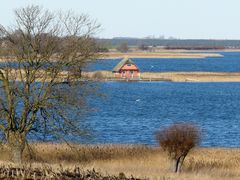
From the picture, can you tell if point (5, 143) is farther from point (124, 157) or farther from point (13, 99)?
point (124, 157)

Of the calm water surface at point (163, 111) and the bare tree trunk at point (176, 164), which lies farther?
the calm water surface at point (163, 111)

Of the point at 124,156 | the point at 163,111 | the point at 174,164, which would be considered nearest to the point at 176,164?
the point at 174,164

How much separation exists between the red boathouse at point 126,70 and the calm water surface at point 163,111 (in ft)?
21.4

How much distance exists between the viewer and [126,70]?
112062 mm

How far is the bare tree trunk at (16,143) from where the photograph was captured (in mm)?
24031

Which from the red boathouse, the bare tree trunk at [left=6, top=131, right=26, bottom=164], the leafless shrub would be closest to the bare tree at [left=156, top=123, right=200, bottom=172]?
the bare tree trunk at [left=6, top=131, right=26, bottom=164]

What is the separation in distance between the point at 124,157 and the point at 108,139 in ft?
36.3

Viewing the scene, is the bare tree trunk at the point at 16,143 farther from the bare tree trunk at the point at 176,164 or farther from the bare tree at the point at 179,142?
the bare tree trunk at the point at 176,164

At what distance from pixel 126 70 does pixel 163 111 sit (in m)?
51.1

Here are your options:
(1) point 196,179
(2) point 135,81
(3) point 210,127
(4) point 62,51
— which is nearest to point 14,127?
(4) point 62,51

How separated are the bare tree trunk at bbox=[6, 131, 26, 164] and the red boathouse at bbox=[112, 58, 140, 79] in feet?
277

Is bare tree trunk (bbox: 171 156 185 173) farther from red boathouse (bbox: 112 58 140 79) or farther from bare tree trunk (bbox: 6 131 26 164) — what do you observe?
red boathouse (bbox: 112 58 140 79)

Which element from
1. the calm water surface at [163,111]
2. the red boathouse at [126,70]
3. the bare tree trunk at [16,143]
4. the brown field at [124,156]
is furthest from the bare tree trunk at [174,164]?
the red boathouse at [126,70]

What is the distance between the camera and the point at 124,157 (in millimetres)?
28609
